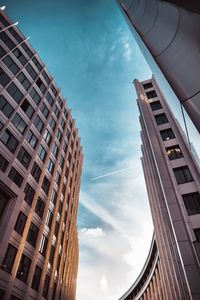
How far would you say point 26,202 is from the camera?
23.2 metres

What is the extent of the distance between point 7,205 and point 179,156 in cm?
1866

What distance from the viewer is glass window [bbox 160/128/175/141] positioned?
23.8 meters

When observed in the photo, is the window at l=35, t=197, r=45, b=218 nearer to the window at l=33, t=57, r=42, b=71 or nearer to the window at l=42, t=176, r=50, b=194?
the window at l=42, t=176, r=50, b=194

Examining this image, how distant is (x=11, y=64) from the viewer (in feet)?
90.5

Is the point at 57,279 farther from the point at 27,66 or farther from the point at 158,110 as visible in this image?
the point at 27,66

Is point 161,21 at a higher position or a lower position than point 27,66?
lower

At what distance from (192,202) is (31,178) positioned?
720 inches

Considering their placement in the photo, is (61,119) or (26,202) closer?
(26,202)

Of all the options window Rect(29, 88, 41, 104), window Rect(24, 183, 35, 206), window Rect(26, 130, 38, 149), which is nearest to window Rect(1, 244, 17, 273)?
window Rect(24, 183, 35, 206)

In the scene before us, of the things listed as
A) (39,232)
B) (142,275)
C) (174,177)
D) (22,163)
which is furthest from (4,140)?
(142,275)

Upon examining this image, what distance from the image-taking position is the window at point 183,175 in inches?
756

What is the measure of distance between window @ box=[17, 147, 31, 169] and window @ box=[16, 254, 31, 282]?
1013 centimetres

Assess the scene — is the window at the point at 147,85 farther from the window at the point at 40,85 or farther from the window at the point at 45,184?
the window at the point at 45,184

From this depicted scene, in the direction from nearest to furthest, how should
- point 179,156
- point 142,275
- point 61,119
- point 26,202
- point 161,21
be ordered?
1. point 161,21
2. point 179,156
3. point 26,202
4. point 61,119
5. point 142,275
